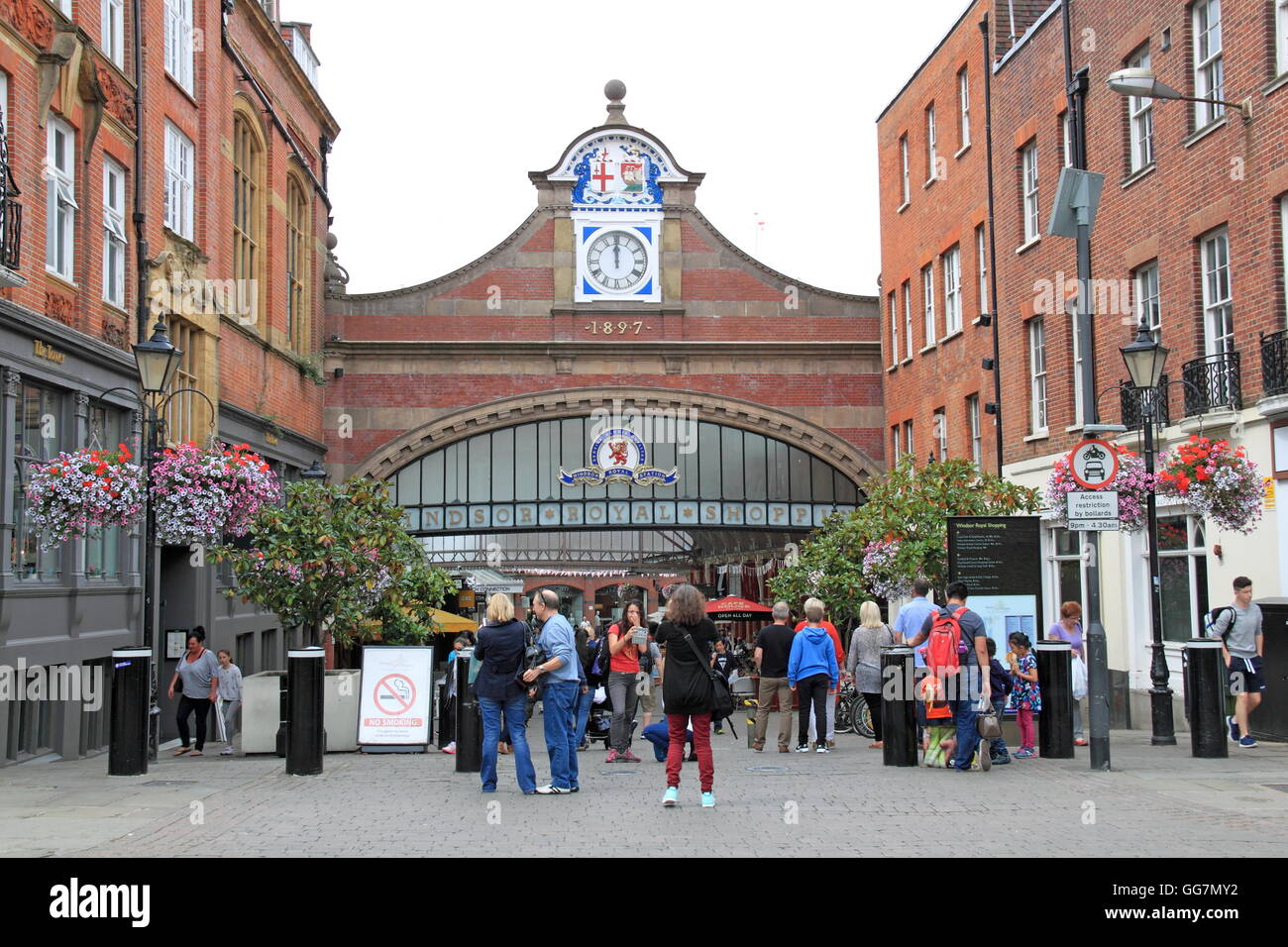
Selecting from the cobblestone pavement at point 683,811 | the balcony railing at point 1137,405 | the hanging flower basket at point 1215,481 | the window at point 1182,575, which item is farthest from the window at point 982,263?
the cobblestone pavement at point 683,811

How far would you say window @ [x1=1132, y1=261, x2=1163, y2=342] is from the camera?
68.8 ft

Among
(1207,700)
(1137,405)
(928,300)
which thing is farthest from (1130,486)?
(928,300)

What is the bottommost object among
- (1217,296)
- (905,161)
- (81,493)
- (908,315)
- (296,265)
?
(81,493)

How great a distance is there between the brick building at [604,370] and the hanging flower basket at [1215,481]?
63.1ft

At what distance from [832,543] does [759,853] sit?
1785 centimetres

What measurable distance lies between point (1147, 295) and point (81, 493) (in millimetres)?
14594

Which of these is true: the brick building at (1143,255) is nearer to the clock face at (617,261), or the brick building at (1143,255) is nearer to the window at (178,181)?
the clock face at (617,261)

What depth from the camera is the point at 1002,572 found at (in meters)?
16.8

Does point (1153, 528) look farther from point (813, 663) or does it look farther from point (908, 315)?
point (908, 315)

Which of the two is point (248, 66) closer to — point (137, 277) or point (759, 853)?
point (137, 277)

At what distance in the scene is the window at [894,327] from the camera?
34031mm

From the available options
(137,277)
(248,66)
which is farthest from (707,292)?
(137,277)

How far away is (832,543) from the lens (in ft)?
86.8

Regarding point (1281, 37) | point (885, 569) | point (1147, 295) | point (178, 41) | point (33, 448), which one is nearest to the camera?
point (1281, 37)
